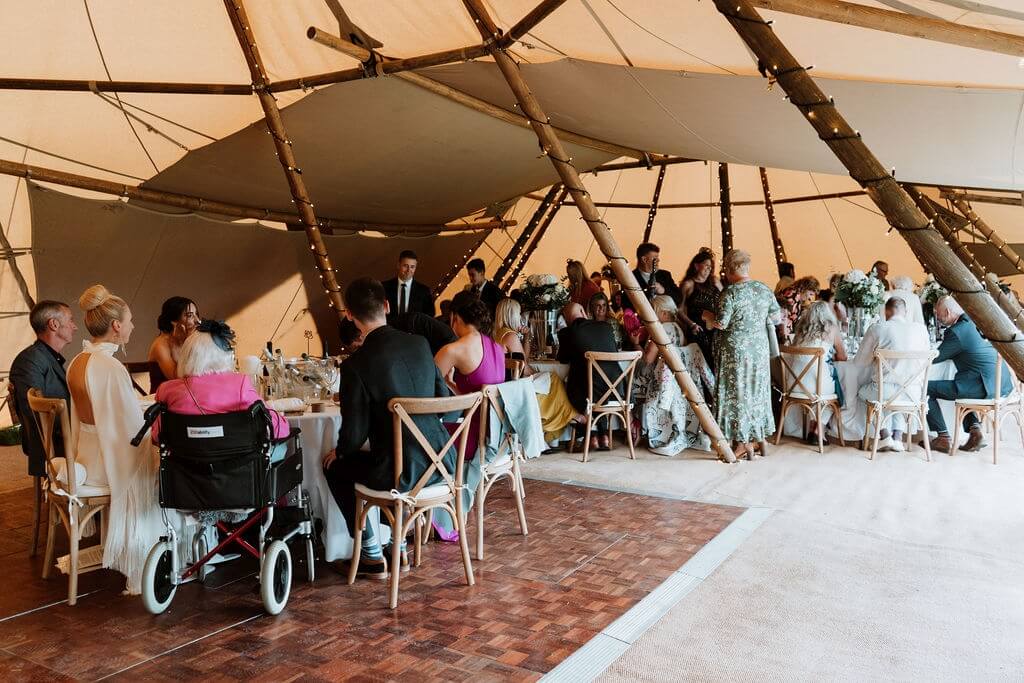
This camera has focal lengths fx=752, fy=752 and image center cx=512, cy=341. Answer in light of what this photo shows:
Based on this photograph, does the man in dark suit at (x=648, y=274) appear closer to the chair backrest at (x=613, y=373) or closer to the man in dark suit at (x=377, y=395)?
the chair backrest at (x=613, y=373)

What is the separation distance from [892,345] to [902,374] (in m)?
0.24

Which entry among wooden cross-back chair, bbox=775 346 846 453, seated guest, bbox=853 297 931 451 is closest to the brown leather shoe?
seated guest, bbox=853 297 931 451

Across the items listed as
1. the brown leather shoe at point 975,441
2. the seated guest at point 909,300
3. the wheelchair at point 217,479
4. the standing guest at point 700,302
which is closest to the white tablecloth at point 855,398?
the brown leather shoe at point 975,441

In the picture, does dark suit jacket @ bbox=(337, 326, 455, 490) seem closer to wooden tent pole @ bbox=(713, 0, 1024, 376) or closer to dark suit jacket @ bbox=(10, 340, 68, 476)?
dark suit jacket @ bbox=(10, 340, 68, 476)

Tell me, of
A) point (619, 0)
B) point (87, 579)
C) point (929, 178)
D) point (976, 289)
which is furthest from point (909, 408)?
point (87, 579)

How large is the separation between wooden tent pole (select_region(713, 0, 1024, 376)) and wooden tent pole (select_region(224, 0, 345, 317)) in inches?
159

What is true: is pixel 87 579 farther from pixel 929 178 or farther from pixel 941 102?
pixel 929 178

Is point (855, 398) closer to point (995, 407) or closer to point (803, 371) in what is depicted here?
point (803, 371)

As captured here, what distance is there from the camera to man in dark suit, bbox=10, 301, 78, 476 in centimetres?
362

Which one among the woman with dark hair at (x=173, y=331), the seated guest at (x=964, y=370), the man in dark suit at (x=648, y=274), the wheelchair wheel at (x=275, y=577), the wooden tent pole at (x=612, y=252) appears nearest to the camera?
the wheelchair wheel at (x=275, y=577)

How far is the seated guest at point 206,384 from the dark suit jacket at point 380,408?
12.6 inches

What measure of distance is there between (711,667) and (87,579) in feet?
9.22

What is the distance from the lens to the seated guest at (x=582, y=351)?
240 inches

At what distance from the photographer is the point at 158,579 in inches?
120
